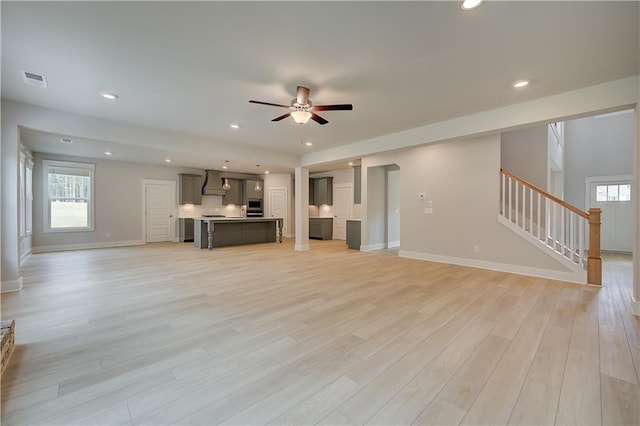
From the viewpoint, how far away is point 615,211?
7.07m

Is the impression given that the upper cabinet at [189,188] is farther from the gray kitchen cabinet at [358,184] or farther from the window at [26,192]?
the gray kitchen cabinet at [358,184]

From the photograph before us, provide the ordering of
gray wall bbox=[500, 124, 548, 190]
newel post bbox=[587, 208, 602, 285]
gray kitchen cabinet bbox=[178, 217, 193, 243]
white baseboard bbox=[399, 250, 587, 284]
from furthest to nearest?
1. gray kitchen cabinet bbox=[178, 217, 193, 243]
2. gray wall bbox=[500, 124, 548, 190]
3. white baseboard bbox=[399, 250, 587, 284]
4. newel post bbox=[587, 208, 602, 285]

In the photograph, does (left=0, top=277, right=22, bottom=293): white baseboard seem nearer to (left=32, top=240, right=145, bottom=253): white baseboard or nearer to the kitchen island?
the kitchen island

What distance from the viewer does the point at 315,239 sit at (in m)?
10.1

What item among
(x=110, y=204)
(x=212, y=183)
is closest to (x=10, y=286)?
(x=110, y=204)

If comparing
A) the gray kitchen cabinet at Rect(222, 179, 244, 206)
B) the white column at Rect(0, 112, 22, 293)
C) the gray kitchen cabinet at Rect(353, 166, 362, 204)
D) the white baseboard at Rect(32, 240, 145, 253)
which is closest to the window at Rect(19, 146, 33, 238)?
the white baseboard at Rect(32, 240, 145, 253)

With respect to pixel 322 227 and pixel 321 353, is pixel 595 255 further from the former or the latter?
pixel 322 227

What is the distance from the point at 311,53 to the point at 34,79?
10.4 feet

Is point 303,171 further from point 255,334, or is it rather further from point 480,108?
point 255,334

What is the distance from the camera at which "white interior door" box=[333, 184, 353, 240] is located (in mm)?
9742

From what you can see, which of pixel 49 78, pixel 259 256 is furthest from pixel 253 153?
pixel 49 78

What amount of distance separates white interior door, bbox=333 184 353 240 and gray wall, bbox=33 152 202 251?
598cm

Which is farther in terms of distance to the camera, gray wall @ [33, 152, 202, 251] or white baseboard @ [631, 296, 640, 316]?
gray wall @ [33, 152, 202, 251]

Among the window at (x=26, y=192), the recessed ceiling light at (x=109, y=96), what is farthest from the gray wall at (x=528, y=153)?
the window at (x=26, y=192)
